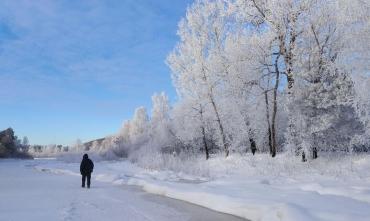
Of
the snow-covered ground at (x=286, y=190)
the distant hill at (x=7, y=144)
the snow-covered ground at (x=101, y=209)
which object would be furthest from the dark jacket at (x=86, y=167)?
the distant hill at (x=7, y=144)

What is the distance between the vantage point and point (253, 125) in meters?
35.0

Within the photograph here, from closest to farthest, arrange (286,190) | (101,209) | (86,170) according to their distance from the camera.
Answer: (101,209) → (286,190) → (86,170)

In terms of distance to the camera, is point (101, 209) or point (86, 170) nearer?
point (101, 209)

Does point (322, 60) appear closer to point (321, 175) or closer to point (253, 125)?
point (321, 175)

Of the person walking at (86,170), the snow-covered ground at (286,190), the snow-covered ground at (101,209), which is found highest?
the person walking at (86,170)

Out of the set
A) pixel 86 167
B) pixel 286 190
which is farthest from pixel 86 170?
pixel 286 190

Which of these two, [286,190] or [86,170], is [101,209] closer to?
[286,190]

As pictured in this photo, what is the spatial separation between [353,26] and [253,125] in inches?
631

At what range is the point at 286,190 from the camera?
1541 cm

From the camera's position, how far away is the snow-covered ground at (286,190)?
405 inches

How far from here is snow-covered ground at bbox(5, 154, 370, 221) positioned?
1030cm

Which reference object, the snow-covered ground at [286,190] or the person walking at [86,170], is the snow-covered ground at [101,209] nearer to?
the snow-covered ground at [286,190]

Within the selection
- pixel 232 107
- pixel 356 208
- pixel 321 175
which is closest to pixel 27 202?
pixel 356 208

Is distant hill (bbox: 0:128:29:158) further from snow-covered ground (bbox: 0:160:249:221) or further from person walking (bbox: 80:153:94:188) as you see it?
snow-covered ground (bbox: 0:160:249:221)
